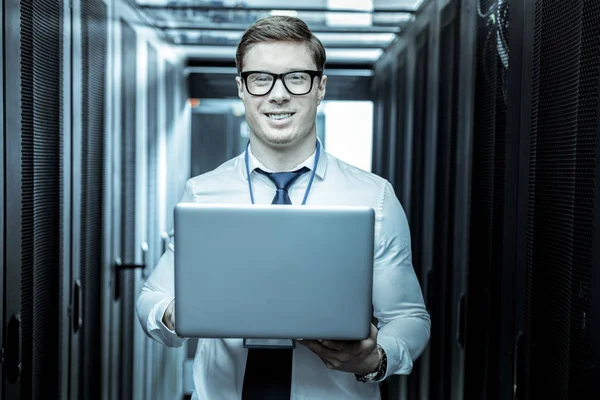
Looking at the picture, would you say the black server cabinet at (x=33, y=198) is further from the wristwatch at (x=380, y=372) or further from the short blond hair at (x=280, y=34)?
the wristwatch at (x=380, y=372)

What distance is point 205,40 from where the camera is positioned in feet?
11.9

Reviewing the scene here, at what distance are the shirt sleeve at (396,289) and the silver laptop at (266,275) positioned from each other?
38 cm

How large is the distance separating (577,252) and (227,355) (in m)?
0.76

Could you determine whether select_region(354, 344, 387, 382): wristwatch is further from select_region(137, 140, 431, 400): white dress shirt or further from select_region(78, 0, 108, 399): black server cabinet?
select_region(78, 0, 108, 399): black server cabinet

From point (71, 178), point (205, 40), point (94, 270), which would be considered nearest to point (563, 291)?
point (71, 178)

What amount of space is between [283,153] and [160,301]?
412 millimetres

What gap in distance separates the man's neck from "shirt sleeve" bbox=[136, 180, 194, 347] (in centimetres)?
20

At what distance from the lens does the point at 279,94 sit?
139 centimetres

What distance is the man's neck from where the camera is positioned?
1.50m

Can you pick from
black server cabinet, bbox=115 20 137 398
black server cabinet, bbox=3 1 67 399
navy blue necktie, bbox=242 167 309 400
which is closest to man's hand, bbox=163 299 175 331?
navy blue necktie, bbox=242 167 309 400

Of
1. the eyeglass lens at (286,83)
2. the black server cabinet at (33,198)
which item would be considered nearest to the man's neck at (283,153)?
the eyeglass lens at (286,83)

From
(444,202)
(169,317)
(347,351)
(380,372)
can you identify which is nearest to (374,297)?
(380,372)

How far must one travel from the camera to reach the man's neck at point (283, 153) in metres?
1.50

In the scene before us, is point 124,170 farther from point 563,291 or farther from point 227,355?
point 563,291
